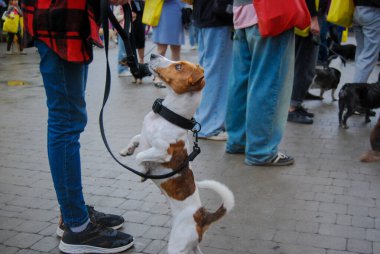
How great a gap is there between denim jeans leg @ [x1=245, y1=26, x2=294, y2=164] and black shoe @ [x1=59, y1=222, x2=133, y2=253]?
1928mm

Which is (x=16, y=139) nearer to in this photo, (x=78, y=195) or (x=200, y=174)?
(x=200, y=174)

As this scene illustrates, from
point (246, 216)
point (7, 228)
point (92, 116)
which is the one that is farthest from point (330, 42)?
point (7, 228)

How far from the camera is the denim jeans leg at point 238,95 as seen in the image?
4.63 meters

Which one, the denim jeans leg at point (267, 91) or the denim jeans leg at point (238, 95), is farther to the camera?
the denim jeans leg at point (238, 95)

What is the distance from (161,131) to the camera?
8.11ft

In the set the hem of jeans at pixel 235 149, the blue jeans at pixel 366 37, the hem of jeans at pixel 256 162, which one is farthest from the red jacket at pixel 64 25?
the blue jeans at pixel 366 37

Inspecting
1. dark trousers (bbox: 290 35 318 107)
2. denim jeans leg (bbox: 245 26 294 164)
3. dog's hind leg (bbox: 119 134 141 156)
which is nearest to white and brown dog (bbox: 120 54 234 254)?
dog's hind leg (bbox: 119 134 141 156)

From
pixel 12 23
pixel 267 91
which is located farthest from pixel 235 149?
pixel 12 23

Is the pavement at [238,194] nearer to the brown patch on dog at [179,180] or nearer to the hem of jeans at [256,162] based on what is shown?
the hem of jeans at [256,162]

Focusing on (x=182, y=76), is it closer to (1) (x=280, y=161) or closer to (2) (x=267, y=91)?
(2) (x=267, y=91)

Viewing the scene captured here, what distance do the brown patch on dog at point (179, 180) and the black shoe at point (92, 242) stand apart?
2.05 ft

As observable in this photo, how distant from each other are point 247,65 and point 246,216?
1.74m

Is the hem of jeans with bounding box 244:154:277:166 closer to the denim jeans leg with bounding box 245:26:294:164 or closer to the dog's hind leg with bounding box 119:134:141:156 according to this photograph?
the denim jeans leg with bounding box 245:26:294:164

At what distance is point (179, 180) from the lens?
8.42ft
